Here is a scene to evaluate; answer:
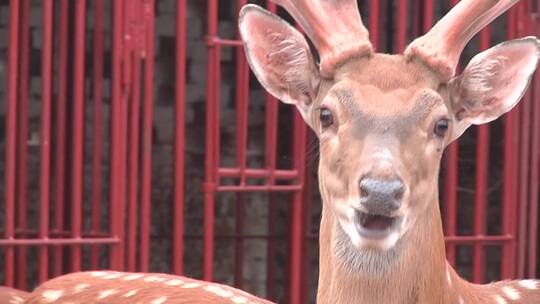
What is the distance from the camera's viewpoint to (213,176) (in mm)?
5406

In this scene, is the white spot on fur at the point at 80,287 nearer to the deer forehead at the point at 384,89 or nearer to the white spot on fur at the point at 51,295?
the white spot on fur at the point at 51,295

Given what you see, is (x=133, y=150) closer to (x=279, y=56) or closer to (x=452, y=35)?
(x=279, y=56)

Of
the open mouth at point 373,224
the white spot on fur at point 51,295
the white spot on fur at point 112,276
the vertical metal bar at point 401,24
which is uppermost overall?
the vertical metal bar at point 401,24

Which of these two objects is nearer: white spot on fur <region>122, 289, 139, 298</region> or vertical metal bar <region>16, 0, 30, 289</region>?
white spot on fur <region>122, 289, 139, 298</region>

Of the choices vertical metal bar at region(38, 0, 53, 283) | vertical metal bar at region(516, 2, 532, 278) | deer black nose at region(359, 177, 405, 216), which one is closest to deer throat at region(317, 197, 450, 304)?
deer black nose at region(359, 177, 405, 216)

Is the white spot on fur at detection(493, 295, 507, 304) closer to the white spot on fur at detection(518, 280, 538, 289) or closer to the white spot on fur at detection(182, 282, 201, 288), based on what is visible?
the white spot on fur at detection(518, 280, 538, 289)

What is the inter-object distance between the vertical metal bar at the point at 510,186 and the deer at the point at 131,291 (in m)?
1.80

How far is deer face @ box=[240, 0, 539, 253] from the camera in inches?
131

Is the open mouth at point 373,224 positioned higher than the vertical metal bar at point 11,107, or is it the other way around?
the vertical metal bar at point 11,107

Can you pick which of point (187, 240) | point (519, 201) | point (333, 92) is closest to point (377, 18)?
point (519, 201)

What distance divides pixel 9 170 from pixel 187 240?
3145 millimetres

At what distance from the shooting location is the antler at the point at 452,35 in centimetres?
370

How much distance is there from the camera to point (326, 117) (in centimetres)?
360

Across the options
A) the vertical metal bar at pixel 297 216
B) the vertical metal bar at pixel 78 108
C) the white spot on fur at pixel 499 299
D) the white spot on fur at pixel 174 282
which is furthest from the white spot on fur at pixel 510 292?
the vertical metal bar at pixel 78 108
